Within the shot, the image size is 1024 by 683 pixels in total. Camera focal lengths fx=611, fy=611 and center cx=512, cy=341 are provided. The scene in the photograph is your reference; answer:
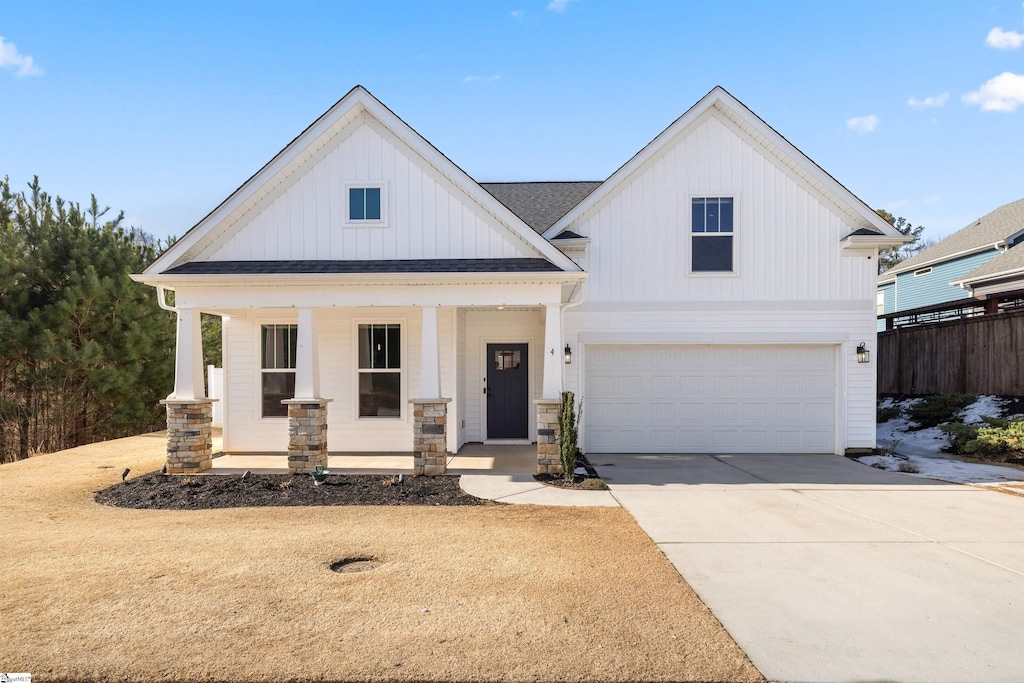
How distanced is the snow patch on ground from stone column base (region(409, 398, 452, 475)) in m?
7.66

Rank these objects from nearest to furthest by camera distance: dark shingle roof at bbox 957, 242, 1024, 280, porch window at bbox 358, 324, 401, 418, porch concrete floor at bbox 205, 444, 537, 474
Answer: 1. porch concrete floor at bbox 205, 444, 537, 474
2. porch window at bbox 358, 324, 401, 418
3. dark shingle roof at bbox 957, 242, 1024, 280

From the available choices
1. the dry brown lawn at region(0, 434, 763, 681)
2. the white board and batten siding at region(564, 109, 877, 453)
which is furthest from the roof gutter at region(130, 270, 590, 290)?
the dry brown lawn at region(0, 434, 763, 681)

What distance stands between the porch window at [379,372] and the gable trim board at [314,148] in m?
2.35

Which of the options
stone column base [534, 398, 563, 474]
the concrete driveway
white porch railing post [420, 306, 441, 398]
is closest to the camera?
the concrete driveway

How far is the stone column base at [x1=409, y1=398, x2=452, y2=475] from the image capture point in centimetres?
930

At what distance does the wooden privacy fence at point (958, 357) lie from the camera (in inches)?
508

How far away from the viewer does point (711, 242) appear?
38.9 ft

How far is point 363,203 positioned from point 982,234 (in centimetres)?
2254

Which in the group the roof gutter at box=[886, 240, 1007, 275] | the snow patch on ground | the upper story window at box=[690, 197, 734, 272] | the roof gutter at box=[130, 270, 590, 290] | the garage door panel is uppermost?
the roof gutter at box=[886, 240, 1007, 275]

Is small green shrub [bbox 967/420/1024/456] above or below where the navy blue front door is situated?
below

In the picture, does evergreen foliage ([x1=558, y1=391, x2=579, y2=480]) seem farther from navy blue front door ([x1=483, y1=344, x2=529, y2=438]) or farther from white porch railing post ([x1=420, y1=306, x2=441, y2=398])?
navy blue front door ([x1=483, y1=344, x2=529, y2=438])

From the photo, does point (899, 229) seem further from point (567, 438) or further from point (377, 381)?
point (377, 381)

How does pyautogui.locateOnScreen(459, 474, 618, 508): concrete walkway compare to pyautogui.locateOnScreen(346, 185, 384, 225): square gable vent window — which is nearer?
pyautogui.locateOnScreen(459, 474, 618, 508): concrete walkway

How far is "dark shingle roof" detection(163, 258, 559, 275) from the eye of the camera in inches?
374
